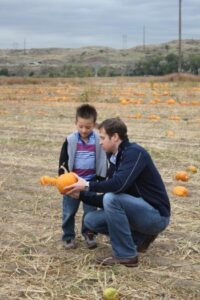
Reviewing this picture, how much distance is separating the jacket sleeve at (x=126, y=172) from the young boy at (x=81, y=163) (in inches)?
18.1

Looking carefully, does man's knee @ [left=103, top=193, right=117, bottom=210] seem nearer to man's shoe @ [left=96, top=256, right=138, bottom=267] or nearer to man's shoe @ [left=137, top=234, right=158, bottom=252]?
man's shoe @ [left=96, top=256, right=138, bottom=267]

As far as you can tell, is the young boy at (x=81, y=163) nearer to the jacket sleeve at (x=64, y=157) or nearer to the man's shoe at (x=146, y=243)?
the jacket sleeve at (x=64, y=157)

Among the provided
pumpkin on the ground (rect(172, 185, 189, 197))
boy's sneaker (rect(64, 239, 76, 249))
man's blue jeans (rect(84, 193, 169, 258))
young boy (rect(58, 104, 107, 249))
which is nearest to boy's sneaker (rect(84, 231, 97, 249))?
young boy (rect(58, 104, 107, 249))

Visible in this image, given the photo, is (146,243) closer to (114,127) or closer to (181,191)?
(114,127)

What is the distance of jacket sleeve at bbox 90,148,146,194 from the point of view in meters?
4.41

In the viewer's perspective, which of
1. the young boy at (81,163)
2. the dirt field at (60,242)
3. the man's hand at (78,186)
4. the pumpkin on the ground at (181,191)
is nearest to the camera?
the dirt field at (60,242)

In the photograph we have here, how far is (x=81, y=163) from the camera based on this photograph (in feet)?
16.2

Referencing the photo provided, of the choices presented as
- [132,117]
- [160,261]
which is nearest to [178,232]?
[160,261]

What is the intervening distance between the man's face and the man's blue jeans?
1.18 ft

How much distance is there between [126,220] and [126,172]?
1.32ft

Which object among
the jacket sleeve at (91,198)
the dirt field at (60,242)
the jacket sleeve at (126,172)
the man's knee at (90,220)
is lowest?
the dirt field at (60,242)

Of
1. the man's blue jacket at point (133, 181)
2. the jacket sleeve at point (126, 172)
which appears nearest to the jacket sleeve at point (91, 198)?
the man's blue jacket at point (133, 181)

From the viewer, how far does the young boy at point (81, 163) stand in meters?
4.91

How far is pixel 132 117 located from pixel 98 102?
4.88 m
